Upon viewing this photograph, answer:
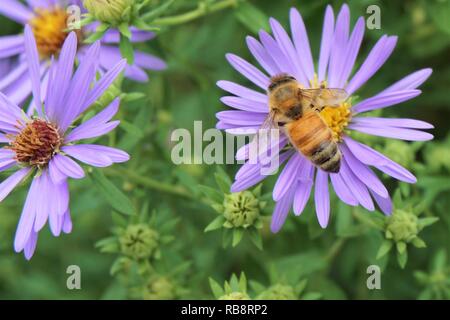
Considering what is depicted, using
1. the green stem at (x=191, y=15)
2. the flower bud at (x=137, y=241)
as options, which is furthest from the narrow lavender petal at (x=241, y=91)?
the flower bud at (x=137, y=241)

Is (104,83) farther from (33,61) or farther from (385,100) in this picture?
(385,100)

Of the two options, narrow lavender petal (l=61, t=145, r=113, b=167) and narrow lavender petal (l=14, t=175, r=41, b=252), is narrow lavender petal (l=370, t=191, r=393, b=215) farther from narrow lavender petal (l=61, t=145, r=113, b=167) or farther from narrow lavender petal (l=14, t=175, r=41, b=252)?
narrow lavender petal (l=14, t=175, r=41, b=252)

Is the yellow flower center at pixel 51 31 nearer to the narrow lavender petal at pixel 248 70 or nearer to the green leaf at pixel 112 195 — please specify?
the green leaf at pixel 112 195

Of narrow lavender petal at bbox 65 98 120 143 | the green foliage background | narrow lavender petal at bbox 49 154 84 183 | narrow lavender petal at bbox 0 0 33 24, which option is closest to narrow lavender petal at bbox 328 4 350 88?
the green foliage background

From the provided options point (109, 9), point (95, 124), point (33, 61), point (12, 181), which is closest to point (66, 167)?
point (95, 124)
